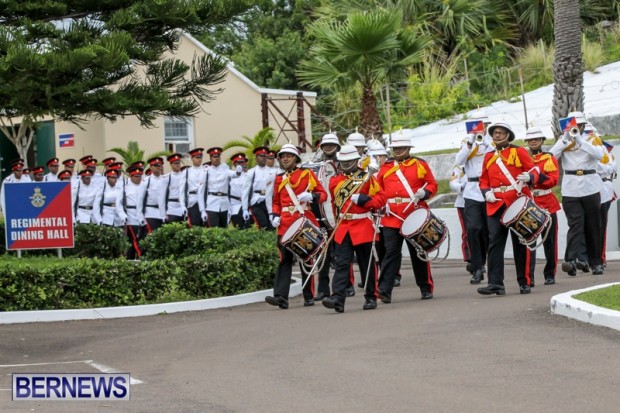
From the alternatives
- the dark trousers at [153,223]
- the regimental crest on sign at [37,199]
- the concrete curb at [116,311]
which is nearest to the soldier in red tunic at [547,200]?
the concrete curb at [116,311]

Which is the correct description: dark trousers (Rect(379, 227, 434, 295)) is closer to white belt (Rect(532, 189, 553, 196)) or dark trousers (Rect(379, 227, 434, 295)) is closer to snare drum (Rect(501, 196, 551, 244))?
snare drum (Rect(501, 196, 551, 244))

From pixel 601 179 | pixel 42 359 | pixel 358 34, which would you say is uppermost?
pixel 358 34

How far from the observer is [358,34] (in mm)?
21844

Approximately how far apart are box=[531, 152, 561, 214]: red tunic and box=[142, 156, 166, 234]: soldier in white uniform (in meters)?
8.31

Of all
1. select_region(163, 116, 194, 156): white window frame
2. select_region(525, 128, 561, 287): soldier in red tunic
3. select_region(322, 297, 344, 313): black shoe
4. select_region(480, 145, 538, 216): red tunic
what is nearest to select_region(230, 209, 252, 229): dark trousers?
select_region(525, 128, 561, 287): soldier in red tunic

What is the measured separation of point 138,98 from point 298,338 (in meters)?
3.26

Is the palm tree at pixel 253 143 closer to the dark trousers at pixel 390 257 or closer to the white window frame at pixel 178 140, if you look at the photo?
the white window frame at pixel 178 140

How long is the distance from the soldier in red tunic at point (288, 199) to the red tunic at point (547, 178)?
2492 mm

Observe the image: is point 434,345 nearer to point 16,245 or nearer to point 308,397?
point 308,397

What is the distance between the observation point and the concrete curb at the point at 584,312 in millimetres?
11133

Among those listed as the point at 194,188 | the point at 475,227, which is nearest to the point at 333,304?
the point at 475,227

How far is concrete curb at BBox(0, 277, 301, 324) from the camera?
1385 cm

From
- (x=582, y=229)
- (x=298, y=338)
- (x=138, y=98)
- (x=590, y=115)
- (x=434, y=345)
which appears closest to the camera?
(x=434, y=345)

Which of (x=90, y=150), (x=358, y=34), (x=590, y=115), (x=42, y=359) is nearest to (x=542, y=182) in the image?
(x=42, y=359)
